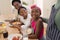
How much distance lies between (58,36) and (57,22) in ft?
0.40

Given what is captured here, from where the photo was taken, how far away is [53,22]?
1249mm

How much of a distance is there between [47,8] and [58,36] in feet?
9.05

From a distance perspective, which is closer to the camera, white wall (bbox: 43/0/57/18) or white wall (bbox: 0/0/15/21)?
white wall (bbox: 43/0/57/18)

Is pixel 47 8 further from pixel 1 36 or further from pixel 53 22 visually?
pixel 53 22

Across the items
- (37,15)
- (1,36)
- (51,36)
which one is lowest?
(1,36)

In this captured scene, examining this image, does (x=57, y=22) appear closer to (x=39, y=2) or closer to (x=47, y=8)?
(x=47, y=8)

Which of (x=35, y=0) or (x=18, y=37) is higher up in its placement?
(x=35, y=0)

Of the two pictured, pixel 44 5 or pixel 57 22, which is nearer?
pixel 57 22

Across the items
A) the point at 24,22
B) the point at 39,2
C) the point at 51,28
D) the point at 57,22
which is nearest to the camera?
the point at 57,22

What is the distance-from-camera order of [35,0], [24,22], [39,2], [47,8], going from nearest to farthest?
[24,22], [47,8], [39,2], [35,0]

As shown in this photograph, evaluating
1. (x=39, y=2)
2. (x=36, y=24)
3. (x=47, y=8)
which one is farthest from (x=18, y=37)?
(x=39, y=2)

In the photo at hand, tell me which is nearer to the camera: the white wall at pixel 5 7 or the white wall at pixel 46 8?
the white wall at pixel 46 8

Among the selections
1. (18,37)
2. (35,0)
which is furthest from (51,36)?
(35,0)

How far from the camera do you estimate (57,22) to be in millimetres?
1174
